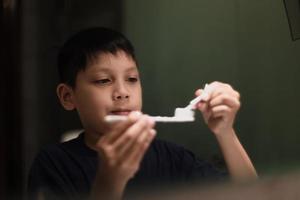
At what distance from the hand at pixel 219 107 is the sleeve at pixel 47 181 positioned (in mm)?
203

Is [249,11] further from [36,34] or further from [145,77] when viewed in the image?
[36,34]

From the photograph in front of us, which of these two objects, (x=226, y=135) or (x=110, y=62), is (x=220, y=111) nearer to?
(x=226, y=135)

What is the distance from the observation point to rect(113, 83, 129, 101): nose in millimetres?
504

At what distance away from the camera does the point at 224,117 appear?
54 cm

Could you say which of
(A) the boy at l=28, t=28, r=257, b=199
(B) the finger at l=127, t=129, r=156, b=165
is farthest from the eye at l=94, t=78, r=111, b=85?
(B) the finger at l=127, t=129, r=156, b=165

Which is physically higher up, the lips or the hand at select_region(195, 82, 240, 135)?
the lips

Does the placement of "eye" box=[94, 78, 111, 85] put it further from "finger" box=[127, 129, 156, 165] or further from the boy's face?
"finger" box=[127, 129, 156, 165]

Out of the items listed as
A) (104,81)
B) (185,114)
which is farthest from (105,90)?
Result: (185,114)

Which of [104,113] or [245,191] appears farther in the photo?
[104,113]

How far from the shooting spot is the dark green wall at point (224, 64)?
0.58 m

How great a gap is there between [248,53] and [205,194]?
35 centimetres

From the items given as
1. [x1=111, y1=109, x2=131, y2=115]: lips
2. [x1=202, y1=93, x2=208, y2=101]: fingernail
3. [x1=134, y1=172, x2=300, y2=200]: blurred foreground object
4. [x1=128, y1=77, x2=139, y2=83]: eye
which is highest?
[x1=128, y1=77, x2=139, y2=83]: eye

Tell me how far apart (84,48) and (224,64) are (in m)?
0.23

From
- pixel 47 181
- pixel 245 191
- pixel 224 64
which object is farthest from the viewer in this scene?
pixel 224 64
